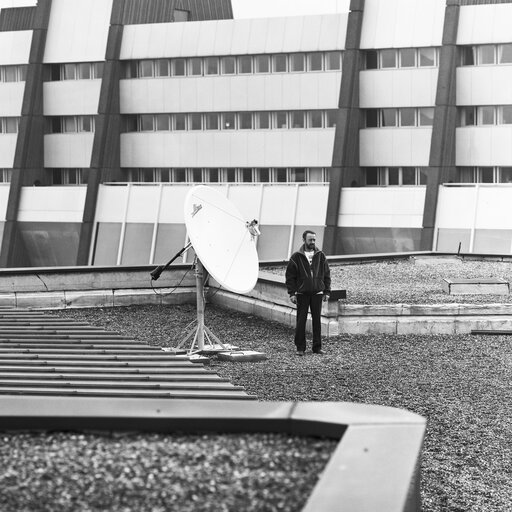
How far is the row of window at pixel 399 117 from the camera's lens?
187 feet

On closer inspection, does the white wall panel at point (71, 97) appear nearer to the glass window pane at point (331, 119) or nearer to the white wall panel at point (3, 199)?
the white wall panel at point (3, 199)

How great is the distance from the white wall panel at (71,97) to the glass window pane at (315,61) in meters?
10.8

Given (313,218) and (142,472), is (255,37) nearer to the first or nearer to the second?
(313,218)

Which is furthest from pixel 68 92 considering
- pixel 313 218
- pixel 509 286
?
pixel 509 286

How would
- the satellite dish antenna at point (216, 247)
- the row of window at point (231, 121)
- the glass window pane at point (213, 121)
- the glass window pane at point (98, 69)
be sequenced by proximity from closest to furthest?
the satellite dish antenna at point (216, 247) → the row of window at point (231, 121) → the glass window pane at point (213, 121) → the glass window pane at point (98, 69)

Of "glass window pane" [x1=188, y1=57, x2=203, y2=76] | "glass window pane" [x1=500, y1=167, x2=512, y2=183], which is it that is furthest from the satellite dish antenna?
"glass window pane" [x1=188, y1=57, x2=203, y2=76]

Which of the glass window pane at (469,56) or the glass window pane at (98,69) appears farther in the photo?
the glass window pane at (98,69)

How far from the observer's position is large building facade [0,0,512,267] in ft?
180

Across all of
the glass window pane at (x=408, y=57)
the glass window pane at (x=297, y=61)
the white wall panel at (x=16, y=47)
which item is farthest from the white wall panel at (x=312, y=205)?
the white wall panel at (x=16, y=47)

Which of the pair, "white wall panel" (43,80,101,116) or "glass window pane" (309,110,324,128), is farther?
"white wall panel" (43,80,101,116)

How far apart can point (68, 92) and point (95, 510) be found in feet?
197

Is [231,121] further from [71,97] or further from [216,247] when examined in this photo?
[216,247]

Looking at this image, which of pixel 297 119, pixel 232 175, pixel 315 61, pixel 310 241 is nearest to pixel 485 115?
pixel 315 61

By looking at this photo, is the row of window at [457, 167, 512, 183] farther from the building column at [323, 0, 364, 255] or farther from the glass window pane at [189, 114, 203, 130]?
the glass window pane at [189, 114, 203, 130]
